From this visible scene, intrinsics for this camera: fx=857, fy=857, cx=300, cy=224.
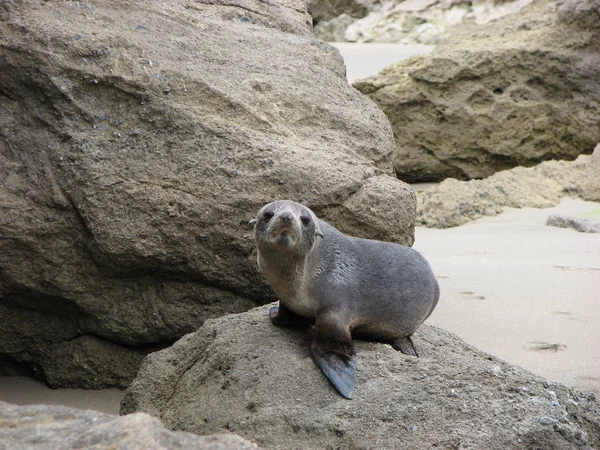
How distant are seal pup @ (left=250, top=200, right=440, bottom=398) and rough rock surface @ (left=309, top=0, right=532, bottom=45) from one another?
483 inches

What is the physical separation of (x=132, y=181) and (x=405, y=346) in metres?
1.52

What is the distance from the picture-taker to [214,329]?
12.6 feet

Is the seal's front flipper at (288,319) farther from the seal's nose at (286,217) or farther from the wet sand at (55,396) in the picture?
the wet sand at (55,396)

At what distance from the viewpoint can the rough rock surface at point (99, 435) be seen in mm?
1984

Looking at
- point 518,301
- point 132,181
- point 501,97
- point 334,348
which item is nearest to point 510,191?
point 501,97

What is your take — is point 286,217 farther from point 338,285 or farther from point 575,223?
point 575,223

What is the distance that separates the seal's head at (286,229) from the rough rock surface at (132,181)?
2.84 feet

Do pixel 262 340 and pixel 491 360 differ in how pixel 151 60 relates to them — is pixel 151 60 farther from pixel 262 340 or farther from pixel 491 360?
pixel 491 360

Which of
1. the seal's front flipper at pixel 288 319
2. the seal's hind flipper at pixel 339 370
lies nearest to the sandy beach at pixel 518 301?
the seal's front flipper at pixel 288 319

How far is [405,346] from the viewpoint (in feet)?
12.3

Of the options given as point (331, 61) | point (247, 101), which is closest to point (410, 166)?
point (331, 61)

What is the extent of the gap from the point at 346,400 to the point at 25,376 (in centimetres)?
223

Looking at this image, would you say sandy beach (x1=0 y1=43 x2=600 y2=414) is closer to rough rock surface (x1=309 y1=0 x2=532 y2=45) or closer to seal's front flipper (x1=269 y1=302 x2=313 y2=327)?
seal's front flipper (x1=269 y1=302 x2=313 y2=327)

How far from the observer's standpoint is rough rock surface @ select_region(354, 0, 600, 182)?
839cm
